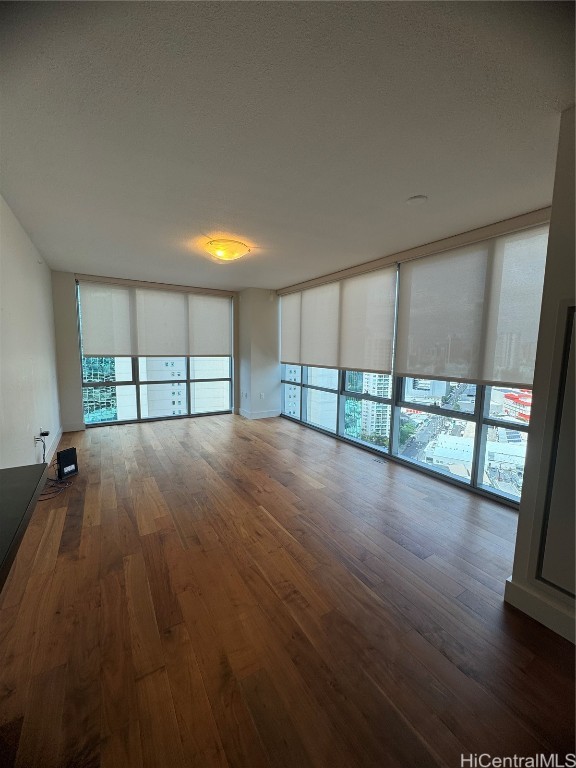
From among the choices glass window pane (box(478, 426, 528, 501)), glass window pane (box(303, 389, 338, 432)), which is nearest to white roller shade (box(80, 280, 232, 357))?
glass window pane (box(303, 389, 338, 432))

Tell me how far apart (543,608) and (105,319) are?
21.3ft

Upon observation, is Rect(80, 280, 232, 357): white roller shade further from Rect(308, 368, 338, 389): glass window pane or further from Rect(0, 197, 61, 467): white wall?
Rect(308, 368, 338, 389): glass window pane

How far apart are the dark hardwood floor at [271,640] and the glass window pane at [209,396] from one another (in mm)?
3575

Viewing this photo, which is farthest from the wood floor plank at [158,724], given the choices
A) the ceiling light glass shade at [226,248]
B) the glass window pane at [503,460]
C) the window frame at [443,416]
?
the ceiling light glass shade at [226,248]

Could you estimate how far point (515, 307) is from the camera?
9.13ft

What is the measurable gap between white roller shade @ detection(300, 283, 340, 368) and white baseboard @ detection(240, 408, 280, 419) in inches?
59.6

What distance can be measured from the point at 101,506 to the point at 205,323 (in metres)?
4.24

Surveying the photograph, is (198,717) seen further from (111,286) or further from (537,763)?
(111,286)

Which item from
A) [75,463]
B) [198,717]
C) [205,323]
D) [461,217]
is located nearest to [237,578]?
[198,717]

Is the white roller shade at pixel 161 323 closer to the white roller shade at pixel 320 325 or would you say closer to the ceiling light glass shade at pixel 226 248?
the white roller shade at pixel 320 325

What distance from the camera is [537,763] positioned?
1.13m

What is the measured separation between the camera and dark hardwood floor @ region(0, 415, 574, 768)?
118 cm

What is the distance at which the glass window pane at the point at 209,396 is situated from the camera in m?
6.48

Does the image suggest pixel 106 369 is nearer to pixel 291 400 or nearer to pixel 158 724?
pixel 291 400
